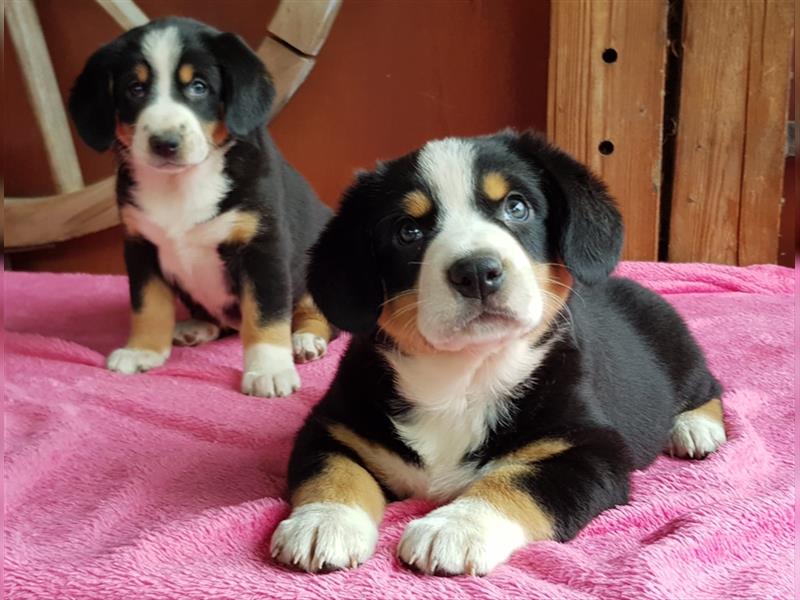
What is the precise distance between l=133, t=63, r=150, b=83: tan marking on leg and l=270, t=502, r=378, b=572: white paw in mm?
1843

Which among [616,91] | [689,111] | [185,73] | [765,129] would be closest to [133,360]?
[185,73]

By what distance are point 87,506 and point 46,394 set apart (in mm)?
844

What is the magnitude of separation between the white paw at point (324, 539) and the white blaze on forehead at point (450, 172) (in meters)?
0.62

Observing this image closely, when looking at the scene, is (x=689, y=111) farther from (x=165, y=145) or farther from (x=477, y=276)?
(x=477, y=276)

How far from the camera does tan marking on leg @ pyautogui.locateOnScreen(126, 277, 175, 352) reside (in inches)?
126

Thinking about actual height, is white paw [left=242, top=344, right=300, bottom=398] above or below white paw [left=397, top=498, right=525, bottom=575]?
below

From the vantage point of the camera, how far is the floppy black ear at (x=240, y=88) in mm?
2986

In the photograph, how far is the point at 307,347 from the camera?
319 centimetres

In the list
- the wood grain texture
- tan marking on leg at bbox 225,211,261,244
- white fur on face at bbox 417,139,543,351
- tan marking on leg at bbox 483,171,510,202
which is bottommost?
tan marking on leg at bbox 225,211,261,244

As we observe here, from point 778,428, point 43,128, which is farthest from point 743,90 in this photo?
point 43,128

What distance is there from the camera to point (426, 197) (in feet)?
5.98

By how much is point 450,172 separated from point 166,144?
135cm

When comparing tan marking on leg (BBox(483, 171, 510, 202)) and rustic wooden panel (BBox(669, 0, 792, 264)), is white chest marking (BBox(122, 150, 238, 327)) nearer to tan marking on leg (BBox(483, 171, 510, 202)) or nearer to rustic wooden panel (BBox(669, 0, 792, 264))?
tan marking on leg (BBox(483, 171, 510, 202))

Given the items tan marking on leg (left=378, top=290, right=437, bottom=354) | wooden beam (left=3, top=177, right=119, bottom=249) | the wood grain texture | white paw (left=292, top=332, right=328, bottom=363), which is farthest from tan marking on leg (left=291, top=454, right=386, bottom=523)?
wooden beam (left=3, top=177, right=119, bottom=249)
